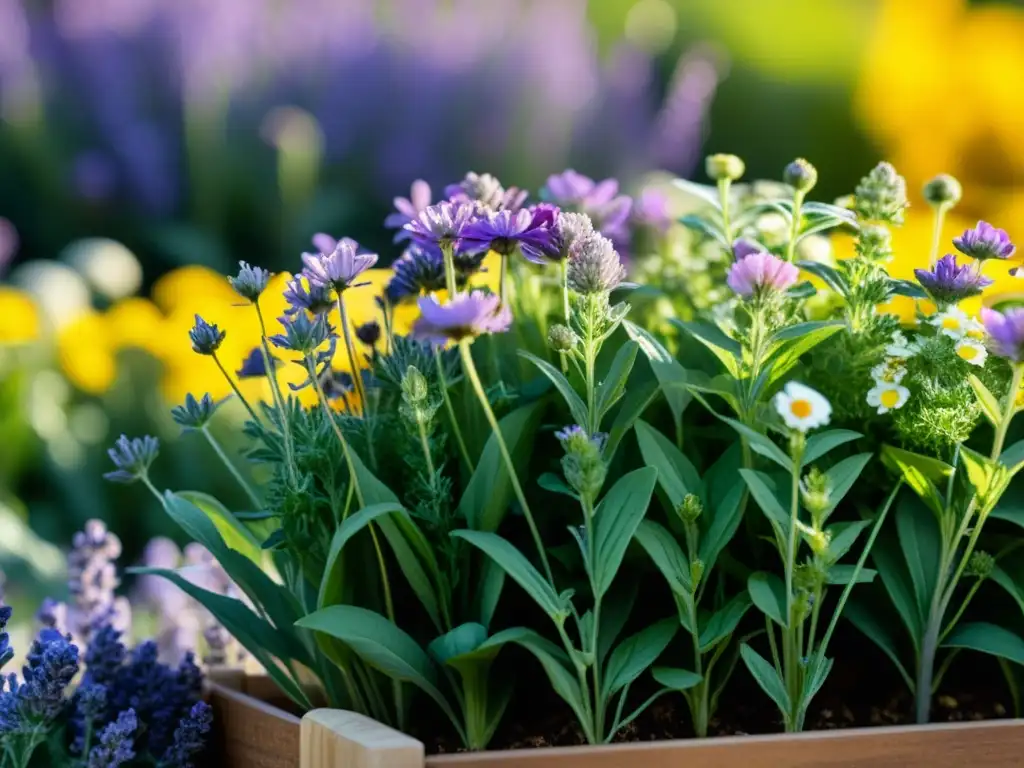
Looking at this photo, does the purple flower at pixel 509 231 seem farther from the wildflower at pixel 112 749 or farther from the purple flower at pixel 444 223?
the wildflower at pixel 112 749

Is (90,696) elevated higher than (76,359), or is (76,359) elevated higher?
(76,359)

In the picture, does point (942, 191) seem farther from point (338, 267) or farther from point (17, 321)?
point (17, 321)

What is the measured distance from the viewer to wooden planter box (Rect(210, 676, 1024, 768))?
0.87m

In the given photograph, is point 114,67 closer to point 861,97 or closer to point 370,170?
point 370,170

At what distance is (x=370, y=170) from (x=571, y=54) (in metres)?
0.61

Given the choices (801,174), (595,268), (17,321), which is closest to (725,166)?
(801,174)

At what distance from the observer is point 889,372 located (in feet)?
3.43

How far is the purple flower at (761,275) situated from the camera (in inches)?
36.4

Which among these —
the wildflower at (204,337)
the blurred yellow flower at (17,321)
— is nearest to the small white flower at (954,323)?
the wildflower at (204,337)

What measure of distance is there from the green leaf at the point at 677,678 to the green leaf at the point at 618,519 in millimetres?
89

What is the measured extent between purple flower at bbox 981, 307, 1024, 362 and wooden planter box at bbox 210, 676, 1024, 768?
1.00ft

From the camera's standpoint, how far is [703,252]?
5.45 ft

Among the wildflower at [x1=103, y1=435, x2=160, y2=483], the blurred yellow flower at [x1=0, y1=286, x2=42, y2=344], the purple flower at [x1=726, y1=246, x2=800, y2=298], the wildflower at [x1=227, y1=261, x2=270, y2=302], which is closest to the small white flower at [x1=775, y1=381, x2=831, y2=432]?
the purple flower at [x1=726, y1=246, x2=800, y2=298]

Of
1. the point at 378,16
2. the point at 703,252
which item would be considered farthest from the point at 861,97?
the point at 703,252
